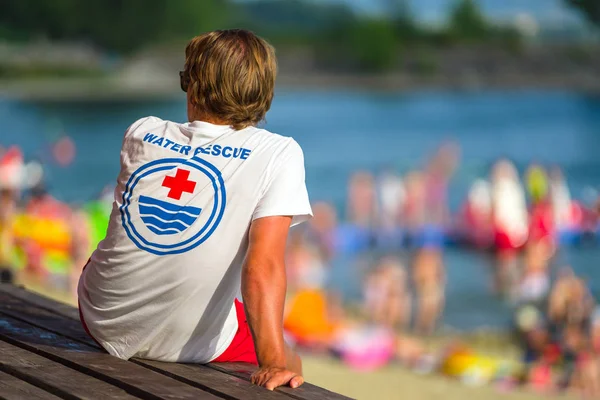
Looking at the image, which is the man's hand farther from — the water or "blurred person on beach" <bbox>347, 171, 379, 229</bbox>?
"blurred person on beach" <bbox>347, 171, 379, 229</bbox>

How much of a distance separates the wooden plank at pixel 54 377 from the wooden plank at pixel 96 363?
2 cm

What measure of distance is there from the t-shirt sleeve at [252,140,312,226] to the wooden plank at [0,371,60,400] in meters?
0.44

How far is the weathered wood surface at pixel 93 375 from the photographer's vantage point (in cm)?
158

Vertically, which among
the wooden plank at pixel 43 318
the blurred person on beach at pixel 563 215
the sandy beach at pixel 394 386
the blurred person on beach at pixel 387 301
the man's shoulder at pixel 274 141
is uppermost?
the blurred person on beach at pixel 563 215

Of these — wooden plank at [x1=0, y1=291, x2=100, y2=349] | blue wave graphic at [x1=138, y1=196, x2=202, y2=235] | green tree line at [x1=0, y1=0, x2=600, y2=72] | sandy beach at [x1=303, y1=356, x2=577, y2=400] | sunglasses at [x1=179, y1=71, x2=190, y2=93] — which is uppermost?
green tree line at [x1=0, y1=0, x2=600, y2=72]

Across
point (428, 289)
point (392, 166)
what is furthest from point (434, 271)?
point (392, 166)

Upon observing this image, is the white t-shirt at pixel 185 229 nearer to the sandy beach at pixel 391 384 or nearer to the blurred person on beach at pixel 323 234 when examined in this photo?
the sandy beach at pixel 391 384

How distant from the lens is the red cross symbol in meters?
1.75

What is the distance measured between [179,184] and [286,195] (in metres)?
0.18

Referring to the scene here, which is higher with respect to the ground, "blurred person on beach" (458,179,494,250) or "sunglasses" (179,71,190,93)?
"blurred person on beach" (458,179,494,250)

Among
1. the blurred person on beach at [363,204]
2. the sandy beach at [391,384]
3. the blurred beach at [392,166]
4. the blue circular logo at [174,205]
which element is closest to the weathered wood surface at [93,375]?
the blue circular logo at [174,205]

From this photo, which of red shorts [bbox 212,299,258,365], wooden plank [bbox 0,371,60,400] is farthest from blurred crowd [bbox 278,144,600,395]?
wooden plank [bbox 0,371,60,400]

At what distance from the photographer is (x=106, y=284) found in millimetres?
1826

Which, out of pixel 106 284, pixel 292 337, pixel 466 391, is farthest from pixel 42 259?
pixel 106 284
